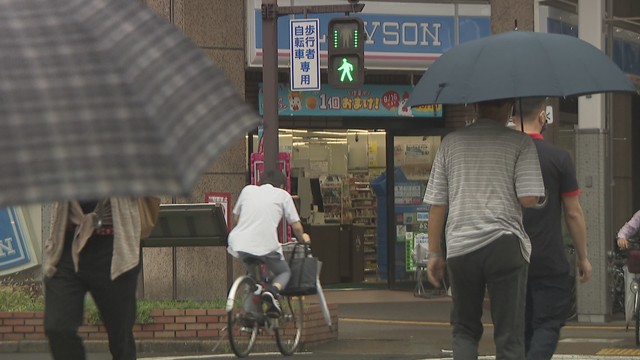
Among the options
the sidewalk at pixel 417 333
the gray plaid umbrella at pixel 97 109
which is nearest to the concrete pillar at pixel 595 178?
the sidewalk at pixel 417 333

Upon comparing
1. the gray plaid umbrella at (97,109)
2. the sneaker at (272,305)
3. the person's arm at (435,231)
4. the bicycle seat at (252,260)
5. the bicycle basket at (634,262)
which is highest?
the gray plaid umbrella at (97,109)

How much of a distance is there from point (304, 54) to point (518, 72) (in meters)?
8.06

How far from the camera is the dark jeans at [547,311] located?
7035 mm

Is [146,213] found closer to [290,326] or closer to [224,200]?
[290,326]

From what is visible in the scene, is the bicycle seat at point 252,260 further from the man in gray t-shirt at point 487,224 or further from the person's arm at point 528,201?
the person's arm at point 528,201

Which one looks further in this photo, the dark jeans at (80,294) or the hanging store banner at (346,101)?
the hanging store banner at (346,101)

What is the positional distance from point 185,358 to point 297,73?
14.8 feet

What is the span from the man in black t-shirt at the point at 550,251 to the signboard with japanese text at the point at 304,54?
7.14 meters

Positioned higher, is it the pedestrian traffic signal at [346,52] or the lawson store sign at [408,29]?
the lawson store sign at [408,29]

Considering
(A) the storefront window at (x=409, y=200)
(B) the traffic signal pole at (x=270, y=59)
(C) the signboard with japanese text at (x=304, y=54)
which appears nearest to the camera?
(B) the traffic signal pole at (x=270, y=59)

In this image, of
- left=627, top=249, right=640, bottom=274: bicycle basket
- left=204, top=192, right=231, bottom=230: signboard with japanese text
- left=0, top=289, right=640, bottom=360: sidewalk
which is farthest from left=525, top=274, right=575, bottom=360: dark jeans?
left=204, top=192, right=231, bottom=230: signboard with japanese text

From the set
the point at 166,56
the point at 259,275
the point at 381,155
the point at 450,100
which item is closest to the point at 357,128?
the point at 381,155

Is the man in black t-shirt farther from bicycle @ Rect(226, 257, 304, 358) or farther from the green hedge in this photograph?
the green hedge

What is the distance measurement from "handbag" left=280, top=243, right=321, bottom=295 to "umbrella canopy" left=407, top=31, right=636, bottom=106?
484cm
